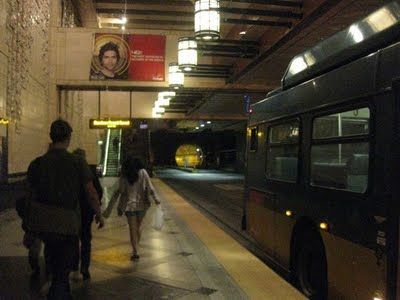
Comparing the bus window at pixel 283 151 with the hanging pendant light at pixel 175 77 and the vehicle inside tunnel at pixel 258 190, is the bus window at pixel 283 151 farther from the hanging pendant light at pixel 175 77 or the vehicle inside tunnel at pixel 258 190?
the hanging pendant light at pixel 175 77

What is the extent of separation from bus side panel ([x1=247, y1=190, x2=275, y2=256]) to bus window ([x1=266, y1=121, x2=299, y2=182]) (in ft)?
1.79

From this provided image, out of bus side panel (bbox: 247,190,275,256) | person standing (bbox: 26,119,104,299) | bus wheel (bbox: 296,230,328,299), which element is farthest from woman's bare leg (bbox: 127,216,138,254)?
person standing (bbox: 26,119,104,299)

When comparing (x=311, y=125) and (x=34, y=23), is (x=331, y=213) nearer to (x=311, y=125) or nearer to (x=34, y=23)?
(x=311, y=125)

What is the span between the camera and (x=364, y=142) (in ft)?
15.9

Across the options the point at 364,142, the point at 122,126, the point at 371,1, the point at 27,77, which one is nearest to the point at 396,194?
the point at 364,142

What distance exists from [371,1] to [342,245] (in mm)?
7661

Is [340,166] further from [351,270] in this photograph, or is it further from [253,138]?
[253,138]

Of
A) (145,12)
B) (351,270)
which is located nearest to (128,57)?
(145,12)

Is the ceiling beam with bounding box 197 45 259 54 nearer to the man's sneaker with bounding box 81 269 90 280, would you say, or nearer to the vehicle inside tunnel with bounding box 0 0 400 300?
the vehicle inside tunnel with bounding box 0 0 400 300

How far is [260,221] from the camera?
27.7 feet

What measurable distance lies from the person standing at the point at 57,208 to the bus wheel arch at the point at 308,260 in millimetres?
2793

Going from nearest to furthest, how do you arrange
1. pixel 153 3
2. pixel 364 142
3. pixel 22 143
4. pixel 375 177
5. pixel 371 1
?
pixel 375 177 < pixel 364 142 < pixel 371 1 < pixel 22 143 < pixel 153 3

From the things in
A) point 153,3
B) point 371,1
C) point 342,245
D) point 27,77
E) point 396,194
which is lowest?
point 342,245

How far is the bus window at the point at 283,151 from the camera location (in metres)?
6.88
